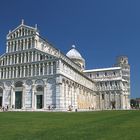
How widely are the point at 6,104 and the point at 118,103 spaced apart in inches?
1832

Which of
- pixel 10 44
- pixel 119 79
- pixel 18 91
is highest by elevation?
pixel 10 44

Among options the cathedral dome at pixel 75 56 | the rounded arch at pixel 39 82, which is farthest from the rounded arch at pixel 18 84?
the cathedral dome at pixel 75 56

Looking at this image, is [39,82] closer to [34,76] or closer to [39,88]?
[39,88]

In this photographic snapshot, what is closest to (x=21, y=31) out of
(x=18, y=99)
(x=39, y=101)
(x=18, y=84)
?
(x=18, y=84)

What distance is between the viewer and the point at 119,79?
9506 cm

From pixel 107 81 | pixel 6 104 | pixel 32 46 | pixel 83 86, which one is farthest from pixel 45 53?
pixel 107 81

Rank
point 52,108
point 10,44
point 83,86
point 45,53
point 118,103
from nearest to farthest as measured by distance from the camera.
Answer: point 52,108 < point 45,53 < point 10,44 < point 83,86 < point 118,103

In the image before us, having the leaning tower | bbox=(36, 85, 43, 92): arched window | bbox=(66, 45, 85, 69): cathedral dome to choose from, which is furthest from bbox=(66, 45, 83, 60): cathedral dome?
bbox=(36, 85, 43, 92): arched window

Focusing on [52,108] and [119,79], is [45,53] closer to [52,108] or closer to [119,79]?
[52,108]

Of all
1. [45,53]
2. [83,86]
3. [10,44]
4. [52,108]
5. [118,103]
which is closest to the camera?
[52,108]

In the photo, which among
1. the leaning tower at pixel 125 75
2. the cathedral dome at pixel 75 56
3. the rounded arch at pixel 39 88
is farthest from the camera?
the cathedral dome at pixel 75 56

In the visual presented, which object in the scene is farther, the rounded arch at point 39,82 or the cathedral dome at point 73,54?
the cathedral dome at point 73,54

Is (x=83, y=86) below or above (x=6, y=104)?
above

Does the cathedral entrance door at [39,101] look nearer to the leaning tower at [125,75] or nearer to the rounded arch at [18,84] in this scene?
the rounded arch at [18,84]
